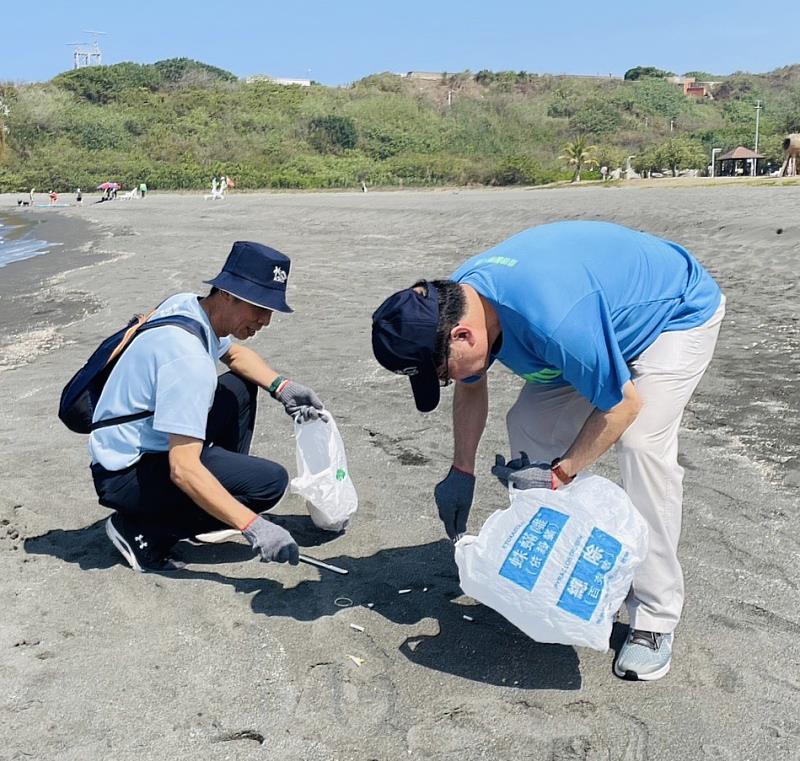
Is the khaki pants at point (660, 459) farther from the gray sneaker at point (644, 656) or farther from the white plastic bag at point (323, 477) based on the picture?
the white plastic bag at point (323, 477)

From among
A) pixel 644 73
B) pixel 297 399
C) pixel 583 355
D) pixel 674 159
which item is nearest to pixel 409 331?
pixel 583 355

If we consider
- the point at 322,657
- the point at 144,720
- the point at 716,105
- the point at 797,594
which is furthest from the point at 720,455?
the point at 716,105

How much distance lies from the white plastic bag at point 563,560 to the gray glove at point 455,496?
30 centimetres

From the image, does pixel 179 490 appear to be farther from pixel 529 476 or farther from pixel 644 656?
pixel 644 656

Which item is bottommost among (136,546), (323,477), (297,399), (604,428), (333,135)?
(136,546)

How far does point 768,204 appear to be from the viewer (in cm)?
1357

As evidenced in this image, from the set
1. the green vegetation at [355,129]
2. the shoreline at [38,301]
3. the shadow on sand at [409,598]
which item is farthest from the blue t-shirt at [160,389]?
the green vegetation at [355,129]

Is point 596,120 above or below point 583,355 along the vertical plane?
above

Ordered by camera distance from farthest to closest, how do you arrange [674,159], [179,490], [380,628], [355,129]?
[355,129]
[674,159]
[179,490]
[380,628]

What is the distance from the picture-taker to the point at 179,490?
3.29m

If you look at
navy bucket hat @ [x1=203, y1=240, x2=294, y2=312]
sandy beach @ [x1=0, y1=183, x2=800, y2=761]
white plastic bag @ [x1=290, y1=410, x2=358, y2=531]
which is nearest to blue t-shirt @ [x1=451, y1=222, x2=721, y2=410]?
navy bucket hat @ [x1=203, y1=240, x2=294, y2=312]

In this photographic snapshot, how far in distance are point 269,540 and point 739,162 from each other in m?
44.7

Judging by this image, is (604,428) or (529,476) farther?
(529,476)

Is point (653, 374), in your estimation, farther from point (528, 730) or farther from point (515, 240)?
point (528, 730)
